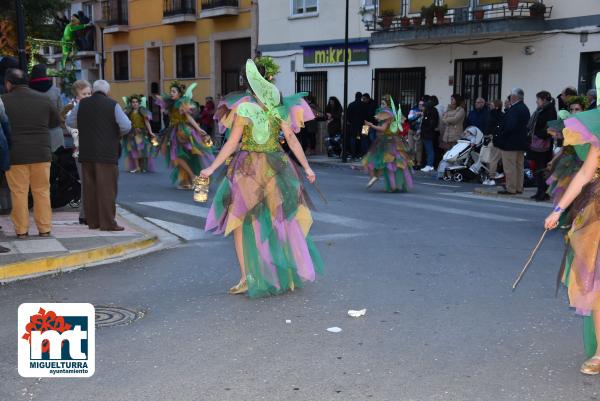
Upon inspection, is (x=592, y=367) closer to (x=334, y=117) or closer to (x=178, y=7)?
(x=334, y=117)

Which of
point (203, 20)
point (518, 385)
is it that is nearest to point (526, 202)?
point (518, 385)

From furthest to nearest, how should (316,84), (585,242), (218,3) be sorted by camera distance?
(218,3), (316,84), (585,242)

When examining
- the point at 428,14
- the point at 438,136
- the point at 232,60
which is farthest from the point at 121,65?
the point at 438,136

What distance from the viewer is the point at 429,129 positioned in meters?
18.6

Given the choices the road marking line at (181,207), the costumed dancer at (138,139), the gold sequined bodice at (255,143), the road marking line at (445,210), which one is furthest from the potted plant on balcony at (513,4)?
the gold sequined bodice at (255,143)

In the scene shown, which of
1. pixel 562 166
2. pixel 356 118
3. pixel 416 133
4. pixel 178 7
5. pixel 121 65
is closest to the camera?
pixel 562 166

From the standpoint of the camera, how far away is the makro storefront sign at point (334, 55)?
2483cm

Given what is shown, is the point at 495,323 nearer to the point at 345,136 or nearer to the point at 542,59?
the point at 542,59

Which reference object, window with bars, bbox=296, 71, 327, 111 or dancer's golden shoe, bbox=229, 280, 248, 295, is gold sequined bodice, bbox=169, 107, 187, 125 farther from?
window with bars, bbox=296, 71, 327, 111

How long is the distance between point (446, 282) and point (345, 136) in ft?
50.1

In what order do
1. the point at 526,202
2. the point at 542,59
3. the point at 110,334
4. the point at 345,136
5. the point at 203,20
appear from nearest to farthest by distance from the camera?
the point at 110,334 < the point at 526,202 < the point at 542,59 < the point at 345,136 < the point at 203,20

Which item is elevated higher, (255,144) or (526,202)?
(255,144)

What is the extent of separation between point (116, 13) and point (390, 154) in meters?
29.7

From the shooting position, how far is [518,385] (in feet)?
14.1
